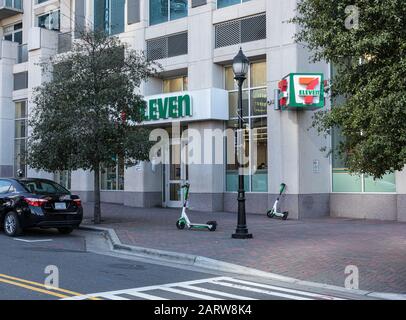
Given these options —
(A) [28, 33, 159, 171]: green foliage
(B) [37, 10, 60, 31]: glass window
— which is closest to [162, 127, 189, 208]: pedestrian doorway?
(A) [28, 33, 159, 171]: green foliage

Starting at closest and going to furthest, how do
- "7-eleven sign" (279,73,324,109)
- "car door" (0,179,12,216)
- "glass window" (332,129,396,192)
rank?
"car door" (0,179,12,216), "7-eleven sign" (279,73,324,109), "glass window" (332,129,396,192)

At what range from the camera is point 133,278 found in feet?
29.7

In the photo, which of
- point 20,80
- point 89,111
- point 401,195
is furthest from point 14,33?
point 401,195

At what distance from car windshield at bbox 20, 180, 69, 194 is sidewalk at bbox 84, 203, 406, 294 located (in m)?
2.03

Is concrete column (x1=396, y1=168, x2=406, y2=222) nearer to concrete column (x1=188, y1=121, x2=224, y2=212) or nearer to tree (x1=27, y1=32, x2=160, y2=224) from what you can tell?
concrete column (x1=188, y1=121, x2=224, y2=212)

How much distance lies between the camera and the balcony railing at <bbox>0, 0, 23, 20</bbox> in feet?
103

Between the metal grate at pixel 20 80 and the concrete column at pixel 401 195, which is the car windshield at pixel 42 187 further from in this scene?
the metal grate at pixel 20 80

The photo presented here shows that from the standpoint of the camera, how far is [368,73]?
836 cm

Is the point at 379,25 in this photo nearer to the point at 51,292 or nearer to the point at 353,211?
the point at 51,292

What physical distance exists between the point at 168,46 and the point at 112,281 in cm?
1567

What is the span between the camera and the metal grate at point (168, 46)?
2231 cm

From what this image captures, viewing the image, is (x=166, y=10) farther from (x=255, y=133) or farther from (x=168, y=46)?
(x=255, y=133)

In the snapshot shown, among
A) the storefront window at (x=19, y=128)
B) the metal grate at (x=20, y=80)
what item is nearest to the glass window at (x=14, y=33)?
the metal grate at (x=20, y=80)

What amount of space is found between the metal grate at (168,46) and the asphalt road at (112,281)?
1245cm
